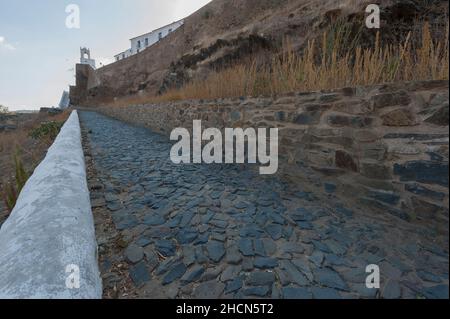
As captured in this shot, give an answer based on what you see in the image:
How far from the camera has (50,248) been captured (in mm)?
1291

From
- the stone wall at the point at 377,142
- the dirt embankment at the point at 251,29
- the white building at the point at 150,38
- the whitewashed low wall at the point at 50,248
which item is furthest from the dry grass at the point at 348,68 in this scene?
the white building at the point at 150,38

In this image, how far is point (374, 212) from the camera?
2150mm

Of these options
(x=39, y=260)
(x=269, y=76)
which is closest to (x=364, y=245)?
(x=39, y=260)

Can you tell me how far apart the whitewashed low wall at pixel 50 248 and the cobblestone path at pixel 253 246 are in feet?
0.99

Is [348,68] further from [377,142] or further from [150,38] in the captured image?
[150,38]

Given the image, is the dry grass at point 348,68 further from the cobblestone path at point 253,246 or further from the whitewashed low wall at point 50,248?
the whitewashed low wall at point 50,248

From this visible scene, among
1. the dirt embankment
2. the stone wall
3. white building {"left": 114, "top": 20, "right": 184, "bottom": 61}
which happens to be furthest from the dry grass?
white building {"left": 114, "top": 20, "right": 184, "bottom": 61}

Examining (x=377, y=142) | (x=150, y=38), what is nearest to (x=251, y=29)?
(x=377, y=142)

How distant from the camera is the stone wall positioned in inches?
67.7

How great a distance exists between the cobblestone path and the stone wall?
223 mm

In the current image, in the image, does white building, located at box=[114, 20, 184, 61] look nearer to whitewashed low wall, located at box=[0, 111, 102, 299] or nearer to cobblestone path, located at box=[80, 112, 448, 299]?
cobblestone path, located at box=[80, 112, 448, 299]

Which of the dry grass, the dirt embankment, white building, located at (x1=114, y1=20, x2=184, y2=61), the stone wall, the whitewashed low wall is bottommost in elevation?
the whitewashed low wall

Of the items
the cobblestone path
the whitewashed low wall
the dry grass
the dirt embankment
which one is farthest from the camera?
the dirt embankment

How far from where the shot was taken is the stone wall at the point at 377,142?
1.72m
